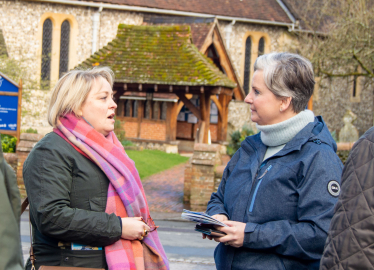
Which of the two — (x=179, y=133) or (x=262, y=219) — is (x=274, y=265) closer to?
(x=262, y=219)

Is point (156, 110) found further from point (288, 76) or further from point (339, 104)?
point (288, 76)

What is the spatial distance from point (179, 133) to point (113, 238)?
65.7 ft

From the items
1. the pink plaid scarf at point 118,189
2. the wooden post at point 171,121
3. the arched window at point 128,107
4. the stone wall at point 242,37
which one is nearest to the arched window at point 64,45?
the arched window at point 128,107

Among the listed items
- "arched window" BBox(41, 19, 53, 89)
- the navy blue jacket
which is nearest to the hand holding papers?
the navy blue jacket

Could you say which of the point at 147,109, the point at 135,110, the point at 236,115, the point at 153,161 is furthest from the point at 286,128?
the point at 236,115

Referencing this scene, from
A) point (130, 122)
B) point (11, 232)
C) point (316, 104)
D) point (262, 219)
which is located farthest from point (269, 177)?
point (316, 104)

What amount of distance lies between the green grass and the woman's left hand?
10.6 m

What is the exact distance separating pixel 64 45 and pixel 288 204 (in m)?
21.0

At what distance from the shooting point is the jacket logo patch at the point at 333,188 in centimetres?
233

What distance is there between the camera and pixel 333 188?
2.34 m

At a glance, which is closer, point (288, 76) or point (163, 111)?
point (288, 76)

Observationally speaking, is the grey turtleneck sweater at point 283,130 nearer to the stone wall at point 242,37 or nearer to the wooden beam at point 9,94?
the wooden beam at point 9,94

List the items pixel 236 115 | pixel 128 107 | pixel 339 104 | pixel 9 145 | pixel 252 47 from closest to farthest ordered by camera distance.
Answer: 1. pixel 9 145
2. pixel 128 107
3. pixel 236 115
4. pixel 252 47
5. pixel 339 104

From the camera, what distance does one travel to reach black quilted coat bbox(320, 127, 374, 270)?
1.49 m
